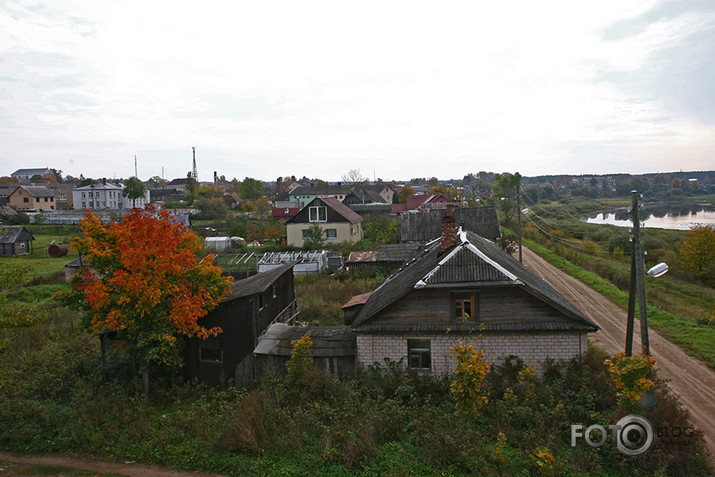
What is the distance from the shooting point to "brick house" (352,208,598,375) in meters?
13.8

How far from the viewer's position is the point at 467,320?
14258 mm

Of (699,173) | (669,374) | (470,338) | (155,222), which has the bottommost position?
(669,374)

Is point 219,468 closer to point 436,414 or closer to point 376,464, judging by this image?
point 376,464

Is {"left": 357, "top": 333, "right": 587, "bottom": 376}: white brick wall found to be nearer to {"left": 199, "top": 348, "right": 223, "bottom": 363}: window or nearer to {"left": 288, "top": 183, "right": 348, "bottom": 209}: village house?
{"left": 199, "top": 348, "right": 223, "bottom": 363}: window

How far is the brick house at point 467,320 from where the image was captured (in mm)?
13750

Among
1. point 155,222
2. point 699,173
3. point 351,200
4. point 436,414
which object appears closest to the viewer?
point 436,414

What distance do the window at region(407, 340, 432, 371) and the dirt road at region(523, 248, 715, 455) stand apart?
6935mm

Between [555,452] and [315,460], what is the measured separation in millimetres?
5492

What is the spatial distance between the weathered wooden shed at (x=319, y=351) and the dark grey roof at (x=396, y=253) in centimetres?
1852

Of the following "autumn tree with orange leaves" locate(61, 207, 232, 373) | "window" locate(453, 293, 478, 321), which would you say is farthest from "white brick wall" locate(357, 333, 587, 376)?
"autumn tree with orange leaves" locate(61, 207, 232, 373)

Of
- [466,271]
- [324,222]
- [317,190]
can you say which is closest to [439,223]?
[324,222]

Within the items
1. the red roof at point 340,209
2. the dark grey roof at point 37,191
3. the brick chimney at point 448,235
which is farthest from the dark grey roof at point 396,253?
the dark grey roof at point 37,191

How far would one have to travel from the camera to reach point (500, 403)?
489 inches

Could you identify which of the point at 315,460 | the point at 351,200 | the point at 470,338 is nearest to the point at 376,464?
the point at 315,460
